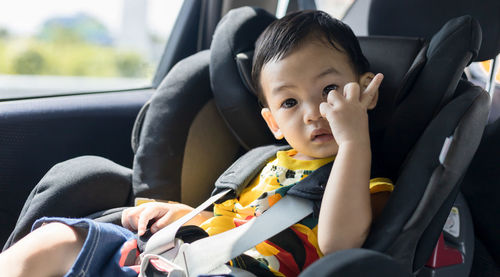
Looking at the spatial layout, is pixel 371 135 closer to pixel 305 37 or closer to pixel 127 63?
pixel 305 37

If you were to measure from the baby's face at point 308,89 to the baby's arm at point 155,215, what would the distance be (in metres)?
0.37

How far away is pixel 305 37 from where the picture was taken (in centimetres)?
119

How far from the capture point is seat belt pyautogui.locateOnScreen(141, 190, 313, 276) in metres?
1.07

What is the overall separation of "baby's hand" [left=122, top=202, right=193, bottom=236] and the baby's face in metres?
0.38

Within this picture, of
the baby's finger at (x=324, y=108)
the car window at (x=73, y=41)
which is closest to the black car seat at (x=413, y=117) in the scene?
the baby's finger at (x=324, y=108)

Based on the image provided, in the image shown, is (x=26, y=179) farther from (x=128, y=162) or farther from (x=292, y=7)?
(x=292, y=7)

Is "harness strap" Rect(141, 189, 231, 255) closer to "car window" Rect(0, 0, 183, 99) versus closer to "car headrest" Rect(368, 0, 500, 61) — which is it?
"car headrest" Rect(368, 0, 500, 61)

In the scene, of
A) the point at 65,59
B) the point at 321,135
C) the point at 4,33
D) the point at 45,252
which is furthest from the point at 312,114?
the point at 4,33

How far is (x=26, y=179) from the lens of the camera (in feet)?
5.14

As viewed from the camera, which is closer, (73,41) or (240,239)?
(240,239)

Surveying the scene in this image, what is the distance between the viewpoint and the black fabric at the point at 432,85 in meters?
1.09

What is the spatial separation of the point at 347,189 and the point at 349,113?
0.54 feet

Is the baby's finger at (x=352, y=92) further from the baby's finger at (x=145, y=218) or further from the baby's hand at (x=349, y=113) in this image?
the baby's finger at (x=145, y=218)

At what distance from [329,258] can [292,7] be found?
1.53 metres
